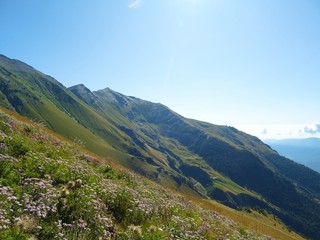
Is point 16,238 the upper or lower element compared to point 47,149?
lower

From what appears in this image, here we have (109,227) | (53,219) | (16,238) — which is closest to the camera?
(16,238)

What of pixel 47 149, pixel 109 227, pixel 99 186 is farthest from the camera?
pixel 47 149

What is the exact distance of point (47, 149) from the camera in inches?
648

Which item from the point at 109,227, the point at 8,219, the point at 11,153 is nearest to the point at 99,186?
the point at 109,227

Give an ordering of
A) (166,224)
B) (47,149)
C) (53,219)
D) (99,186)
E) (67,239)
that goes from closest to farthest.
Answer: (67,239), (53,219), (166,224), (99,186), (47,149)

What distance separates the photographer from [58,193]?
384 inches

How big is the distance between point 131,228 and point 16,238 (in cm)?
358

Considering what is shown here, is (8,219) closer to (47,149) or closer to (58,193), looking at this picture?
(58,193)

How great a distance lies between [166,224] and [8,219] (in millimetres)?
5711

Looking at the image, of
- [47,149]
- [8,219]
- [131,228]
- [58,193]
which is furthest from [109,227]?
[47,149]

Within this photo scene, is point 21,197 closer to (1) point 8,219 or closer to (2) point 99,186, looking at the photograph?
(1) point 8,219

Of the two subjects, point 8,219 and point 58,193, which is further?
point 58,193

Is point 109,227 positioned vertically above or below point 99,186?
below

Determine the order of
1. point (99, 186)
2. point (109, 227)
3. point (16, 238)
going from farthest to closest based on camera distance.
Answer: point (99, 186) < point (109, 227) < point (16, 238)
